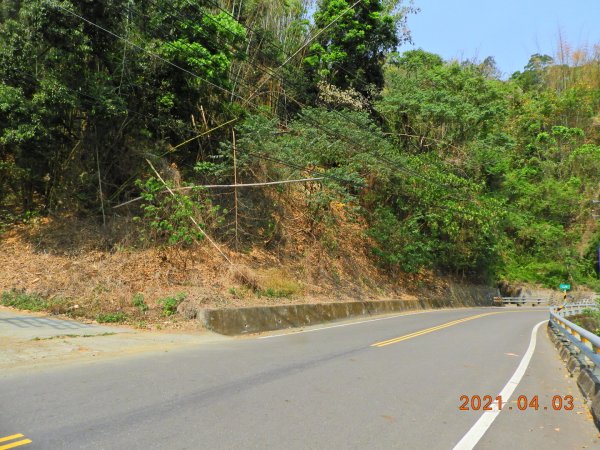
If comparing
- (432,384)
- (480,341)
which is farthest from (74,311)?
(480,341)

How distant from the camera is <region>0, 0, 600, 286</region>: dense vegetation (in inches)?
592

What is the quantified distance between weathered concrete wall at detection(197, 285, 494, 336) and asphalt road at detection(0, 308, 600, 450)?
3.21m

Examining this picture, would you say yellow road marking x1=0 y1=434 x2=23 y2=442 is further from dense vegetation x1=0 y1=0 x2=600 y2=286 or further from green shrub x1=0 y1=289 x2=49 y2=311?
dense vegetation x1=0 y1=0 x2=600 y2=286

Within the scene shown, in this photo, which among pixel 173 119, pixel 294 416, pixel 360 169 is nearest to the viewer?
pixel 294 416

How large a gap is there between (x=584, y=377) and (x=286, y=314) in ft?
32.9

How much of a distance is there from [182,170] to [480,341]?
1385 centimetres

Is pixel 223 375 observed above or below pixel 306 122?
below

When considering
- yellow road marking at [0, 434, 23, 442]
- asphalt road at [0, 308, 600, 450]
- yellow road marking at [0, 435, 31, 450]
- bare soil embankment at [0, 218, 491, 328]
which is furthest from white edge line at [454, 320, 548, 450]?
bare soil embankment at [0, 218, 491, 328]

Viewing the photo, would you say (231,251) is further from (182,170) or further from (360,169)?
(360,169)

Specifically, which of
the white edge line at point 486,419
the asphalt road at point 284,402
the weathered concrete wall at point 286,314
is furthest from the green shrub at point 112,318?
the white edge line at point 486,419

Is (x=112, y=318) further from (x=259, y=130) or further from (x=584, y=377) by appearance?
(x=584, y=377)

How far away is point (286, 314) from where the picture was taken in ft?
54.5

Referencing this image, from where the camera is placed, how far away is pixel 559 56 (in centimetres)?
6812

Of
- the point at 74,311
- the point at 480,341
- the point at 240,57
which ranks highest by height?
the point at 240,57
